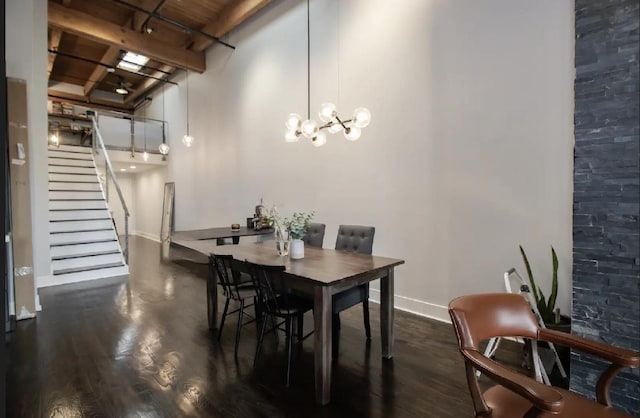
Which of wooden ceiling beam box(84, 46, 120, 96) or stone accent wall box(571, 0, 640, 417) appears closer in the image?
stone accent wall box(571, 0, 640, 417)

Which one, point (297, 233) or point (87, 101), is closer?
point (297, 233)

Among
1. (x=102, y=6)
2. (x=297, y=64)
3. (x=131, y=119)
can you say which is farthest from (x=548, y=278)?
(x=131, y=119)

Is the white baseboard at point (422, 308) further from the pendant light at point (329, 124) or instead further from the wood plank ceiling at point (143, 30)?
the wood plank ceiling at point (143, 30)

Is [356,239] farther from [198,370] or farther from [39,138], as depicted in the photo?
[39,138]

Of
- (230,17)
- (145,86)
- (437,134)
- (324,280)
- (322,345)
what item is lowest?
(322,345)

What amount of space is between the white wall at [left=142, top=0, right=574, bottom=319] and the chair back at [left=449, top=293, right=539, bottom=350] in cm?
151

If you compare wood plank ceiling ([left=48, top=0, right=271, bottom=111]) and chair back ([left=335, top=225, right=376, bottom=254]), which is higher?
wood plank ceiling ([left=48, top=0, right=271, bottom=111])

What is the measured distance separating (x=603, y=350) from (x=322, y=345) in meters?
1.43

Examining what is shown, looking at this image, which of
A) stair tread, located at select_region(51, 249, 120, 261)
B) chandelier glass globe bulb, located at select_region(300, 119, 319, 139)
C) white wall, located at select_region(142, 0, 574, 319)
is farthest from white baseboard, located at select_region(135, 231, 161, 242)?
chandelier glass globe bulb, located at select_region(300, 119, 319, 139)

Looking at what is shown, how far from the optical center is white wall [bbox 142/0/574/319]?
281 centimetres

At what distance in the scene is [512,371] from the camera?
117 centimetres

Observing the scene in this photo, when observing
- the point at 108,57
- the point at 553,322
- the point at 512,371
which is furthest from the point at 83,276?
the point at 553,322

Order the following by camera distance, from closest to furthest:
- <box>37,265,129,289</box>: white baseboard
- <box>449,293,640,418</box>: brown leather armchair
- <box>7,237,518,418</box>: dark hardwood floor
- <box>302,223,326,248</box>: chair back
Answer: <box>449,293,640,418</box>: brown leather armchair, <box>7,237,518,418</box>: dark hardwood floor, <box>302,223,326,248</box>: chair back, <box>37,265,129,289</box>: white baseboard

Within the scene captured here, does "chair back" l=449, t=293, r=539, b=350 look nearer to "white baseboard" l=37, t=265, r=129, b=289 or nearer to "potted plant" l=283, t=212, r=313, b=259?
"potted plant" l=283, t=212, r=313, b=259
